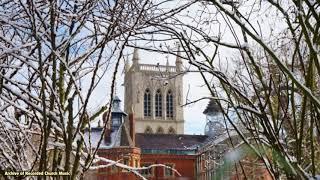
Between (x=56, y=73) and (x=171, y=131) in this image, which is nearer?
(x=56, y=73)

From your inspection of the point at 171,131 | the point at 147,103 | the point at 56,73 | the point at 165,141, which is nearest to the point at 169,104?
the point at 147,103

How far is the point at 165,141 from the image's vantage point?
6044 centimetres

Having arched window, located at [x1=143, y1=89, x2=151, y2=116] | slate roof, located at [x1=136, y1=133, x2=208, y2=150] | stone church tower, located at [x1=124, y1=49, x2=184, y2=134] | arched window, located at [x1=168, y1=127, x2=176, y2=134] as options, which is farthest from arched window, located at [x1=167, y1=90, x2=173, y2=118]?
slate roof, located at [x1=136, y1=133, x2=208, y2=150]

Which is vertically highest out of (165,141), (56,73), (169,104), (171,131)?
(169,104)

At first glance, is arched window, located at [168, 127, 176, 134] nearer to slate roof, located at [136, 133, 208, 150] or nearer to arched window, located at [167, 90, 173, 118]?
arched window, located at [167, 90, 173, 118]

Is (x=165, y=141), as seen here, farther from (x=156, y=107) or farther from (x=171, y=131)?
(x=156, y=107)

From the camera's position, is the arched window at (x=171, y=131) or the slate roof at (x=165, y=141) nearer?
the slate roof at (x=165, y=141)

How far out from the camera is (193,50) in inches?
135

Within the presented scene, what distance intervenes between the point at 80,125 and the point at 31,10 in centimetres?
67

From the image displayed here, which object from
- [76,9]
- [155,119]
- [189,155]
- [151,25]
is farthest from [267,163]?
[155,119]

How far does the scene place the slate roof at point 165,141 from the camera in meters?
58.7

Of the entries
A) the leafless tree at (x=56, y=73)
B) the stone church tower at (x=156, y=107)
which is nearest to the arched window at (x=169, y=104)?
the stone church tower at (x=156, y=107)

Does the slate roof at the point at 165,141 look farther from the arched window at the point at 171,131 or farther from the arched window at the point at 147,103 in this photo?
the arched window at the point at 147,103

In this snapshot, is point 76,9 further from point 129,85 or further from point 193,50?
point 129,85
